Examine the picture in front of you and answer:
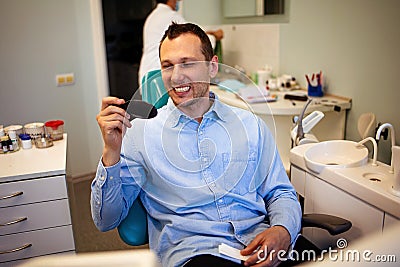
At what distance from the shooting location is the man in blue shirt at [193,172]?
1145 mm

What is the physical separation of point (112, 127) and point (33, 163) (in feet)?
1.90

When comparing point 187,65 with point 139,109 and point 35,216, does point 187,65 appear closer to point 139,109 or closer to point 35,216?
point 139,109

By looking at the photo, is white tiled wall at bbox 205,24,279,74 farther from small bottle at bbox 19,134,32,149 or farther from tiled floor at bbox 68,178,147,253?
small bottle at bbox 19,134,32,149

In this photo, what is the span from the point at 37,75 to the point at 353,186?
7.61 ft

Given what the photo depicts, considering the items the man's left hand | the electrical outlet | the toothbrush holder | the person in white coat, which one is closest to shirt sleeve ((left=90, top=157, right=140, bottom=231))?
the man's left hand

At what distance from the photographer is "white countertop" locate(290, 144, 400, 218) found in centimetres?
120

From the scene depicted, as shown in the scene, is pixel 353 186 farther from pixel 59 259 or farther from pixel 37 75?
pixel 37 75

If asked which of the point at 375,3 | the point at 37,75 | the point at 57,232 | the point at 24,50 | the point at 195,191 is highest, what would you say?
the point at 375,3

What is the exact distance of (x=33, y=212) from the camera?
1.42 metres

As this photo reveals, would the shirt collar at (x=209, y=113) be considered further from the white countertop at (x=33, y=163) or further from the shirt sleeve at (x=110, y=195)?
the white countertop at (x=33, y=163)

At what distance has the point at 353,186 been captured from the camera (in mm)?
1325

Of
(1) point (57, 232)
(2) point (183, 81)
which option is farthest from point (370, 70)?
(1) point (57, 232)

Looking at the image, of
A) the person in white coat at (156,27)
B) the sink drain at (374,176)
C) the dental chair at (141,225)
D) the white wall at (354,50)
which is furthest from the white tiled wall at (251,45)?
the dental chair at (141,225)

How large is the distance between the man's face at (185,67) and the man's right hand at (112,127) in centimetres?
18
